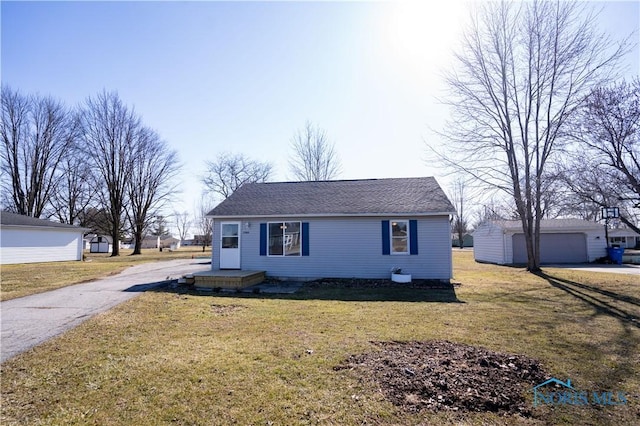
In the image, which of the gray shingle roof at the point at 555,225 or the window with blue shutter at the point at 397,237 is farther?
the gray shingle roof at the point at 555,225

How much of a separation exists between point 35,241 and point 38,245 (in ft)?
1.10

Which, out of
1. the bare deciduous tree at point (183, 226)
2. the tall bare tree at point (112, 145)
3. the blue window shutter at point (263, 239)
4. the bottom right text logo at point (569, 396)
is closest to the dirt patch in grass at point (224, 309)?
the blue window shutter at point (263, 239)

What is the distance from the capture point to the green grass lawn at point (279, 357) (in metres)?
3.13

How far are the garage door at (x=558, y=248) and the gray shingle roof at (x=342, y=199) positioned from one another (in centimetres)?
1138

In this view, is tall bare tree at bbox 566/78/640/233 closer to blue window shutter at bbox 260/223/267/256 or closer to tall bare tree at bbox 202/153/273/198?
blue window shutter at bbox 260/223/267/256

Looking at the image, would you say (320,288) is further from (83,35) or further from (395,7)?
(83,35)

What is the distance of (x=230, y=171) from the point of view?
37.8 meters

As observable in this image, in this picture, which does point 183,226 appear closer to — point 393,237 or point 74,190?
point 74,190

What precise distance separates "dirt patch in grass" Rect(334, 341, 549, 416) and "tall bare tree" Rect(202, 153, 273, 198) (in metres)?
34.3

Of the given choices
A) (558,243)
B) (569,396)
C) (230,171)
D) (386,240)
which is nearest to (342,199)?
(386,240)

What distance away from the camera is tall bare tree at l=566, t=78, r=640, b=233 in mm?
12695

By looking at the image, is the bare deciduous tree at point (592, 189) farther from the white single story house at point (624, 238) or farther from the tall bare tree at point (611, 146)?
Answer: the white single story house at point (624, 238)

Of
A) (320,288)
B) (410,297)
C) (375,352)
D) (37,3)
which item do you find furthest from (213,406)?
(37,3)

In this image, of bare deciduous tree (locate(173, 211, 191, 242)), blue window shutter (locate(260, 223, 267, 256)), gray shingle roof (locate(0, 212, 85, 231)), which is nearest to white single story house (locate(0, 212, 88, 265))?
gray shingle roof (locate(0, 212, 85, 231))
